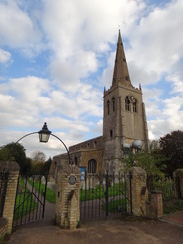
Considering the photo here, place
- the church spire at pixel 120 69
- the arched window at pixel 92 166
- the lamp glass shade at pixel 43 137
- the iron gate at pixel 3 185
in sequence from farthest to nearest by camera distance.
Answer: the church spire at pixel 120 69 < the arched window at pixel 92 166 < the lamp glass shade at pixel 43 137 < the iron gate at pixel 3 185

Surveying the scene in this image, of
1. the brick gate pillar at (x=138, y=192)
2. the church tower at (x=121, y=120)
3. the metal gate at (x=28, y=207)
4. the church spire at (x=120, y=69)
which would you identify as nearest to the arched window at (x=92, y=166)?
the church tower at (x=121, y=120)

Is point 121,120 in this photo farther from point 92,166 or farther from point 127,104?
point 92,166

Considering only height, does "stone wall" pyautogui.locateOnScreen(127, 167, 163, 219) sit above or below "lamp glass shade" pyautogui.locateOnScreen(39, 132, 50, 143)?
below

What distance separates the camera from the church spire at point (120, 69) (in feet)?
123

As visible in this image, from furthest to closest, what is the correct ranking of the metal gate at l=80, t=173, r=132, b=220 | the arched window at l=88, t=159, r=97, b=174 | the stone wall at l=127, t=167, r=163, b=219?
the arched window at l=88, t=159, r=97, b=174 < the metal gate at l=80, t=173, r=132, b=220 < the stone wall at l=127, t=167, r=163, b=219

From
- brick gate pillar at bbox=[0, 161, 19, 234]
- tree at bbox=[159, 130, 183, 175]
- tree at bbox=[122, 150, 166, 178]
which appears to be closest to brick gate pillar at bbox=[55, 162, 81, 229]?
brick gate pillar at bbox=[0, 161, 19, 234]

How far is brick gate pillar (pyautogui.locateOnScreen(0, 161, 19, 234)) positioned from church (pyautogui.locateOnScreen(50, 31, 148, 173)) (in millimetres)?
25014

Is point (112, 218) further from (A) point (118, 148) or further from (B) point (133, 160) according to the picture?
(A) point (118, 148)

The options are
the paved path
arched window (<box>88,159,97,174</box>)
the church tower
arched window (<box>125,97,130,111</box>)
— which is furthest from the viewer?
arched window (<box>125,97,130,111</box>)

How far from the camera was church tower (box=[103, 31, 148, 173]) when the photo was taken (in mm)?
30422

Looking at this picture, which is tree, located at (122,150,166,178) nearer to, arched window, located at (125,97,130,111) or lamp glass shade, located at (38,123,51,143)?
lamp glass shade, located at (38,123,51,143)

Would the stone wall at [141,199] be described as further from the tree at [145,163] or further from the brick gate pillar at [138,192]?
the tree at [145,163]

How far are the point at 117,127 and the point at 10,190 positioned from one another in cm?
2739

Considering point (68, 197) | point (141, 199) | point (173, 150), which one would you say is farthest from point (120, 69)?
point (68, 197)
